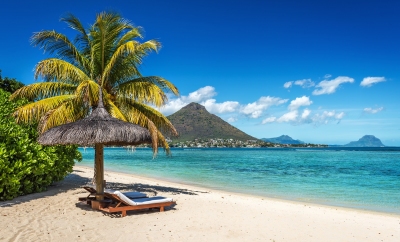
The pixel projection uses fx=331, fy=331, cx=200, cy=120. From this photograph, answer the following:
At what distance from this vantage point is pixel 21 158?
8547 mm

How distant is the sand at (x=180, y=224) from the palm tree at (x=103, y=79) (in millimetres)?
2514

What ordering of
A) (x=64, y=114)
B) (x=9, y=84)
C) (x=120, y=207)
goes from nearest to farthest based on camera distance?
(x=120, y=207), (x=64, y=114), (x=9, y=84)

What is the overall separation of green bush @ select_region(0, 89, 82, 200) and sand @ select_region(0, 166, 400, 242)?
404mm

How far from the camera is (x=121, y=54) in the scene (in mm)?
10648

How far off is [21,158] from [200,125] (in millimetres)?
133794

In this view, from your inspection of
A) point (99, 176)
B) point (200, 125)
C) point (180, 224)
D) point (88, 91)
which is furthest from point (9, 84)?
point (200, 125)

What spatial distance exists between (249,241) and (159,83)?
22.6 ft

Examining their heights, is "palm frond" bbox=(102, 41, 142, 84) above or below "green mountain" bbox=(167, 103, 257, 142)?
below

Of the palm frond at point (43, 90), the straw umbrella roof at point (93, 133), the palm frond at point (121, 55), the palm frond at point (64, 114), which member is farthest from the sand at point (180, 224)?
the palm frond at point (121, 55)

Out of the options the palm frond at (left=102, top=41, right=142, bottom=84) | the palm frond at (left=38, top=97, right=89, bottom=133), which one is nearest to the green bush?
the palm frond at (left=38, top=97, right=89, bottom=133)

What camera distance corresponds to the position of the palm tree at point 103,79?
1005 centimetres

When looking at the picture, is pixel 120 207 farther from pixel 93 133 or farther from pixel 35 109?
pixel 35 109

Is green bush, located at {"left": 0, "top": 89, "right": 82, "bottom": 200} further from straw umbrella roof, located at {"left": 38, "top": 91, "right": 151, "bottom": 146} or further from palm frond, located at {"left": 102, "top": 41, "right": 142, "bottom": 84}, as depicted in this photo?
palm frond, located at {"left": 102, "top": 41, "right": 142, "bottom": 84}

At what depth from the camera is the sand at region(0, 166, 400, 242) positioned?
625 centimetres
